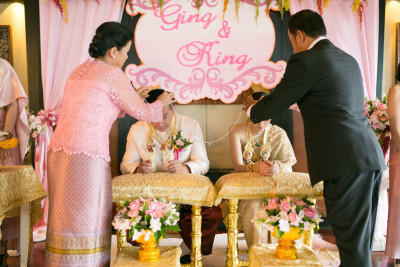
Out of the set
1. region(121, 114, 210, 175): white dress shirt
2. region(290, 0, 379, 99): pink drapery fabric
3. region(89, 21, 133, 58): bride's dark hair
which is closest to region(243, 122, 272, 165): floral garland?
region(121, 114, 210, 175): white dress shirt

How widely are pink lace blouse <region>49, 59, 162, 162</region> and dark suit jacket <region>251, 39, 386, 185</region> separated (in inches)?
39.9

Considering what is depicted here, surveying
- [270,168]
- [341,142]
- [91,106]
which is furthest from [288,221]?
[91,106]

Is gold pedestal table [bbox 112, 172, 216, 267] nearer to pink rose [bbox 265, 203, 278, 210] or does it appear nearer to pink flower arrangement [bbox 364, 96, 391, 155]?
pink rose [bbox 265, 203, 278, 210]

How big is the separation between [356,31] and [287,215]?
231 centimetres

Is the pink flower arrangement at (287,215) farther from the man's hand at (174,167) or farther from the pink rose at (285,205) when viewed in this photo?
→ the man's hand at (174,167)

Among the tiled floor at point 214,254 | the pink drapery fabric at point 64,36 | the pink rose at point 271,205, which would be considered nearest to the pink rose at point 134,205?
the pink rose at point 271,205

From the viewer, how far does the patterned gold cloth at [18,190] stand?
2574 mm

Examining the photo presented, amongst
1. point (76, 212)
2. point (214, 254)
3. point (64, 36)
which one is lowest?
point (214, 254)

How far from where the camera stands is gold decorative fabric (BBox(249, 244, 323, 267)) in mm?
2531

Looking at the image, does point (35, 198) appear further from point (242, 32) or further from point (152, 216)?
point (242, 32)

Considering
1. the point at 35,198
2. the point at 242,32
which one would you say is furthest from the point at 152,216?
the point at 242,32

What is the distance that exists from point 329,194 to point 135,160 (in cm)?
182

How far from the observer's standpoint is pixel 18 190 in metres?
2.78

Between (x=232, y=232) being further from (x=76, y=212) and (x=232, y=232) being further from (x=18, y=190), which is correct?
(x=18, y=190)
